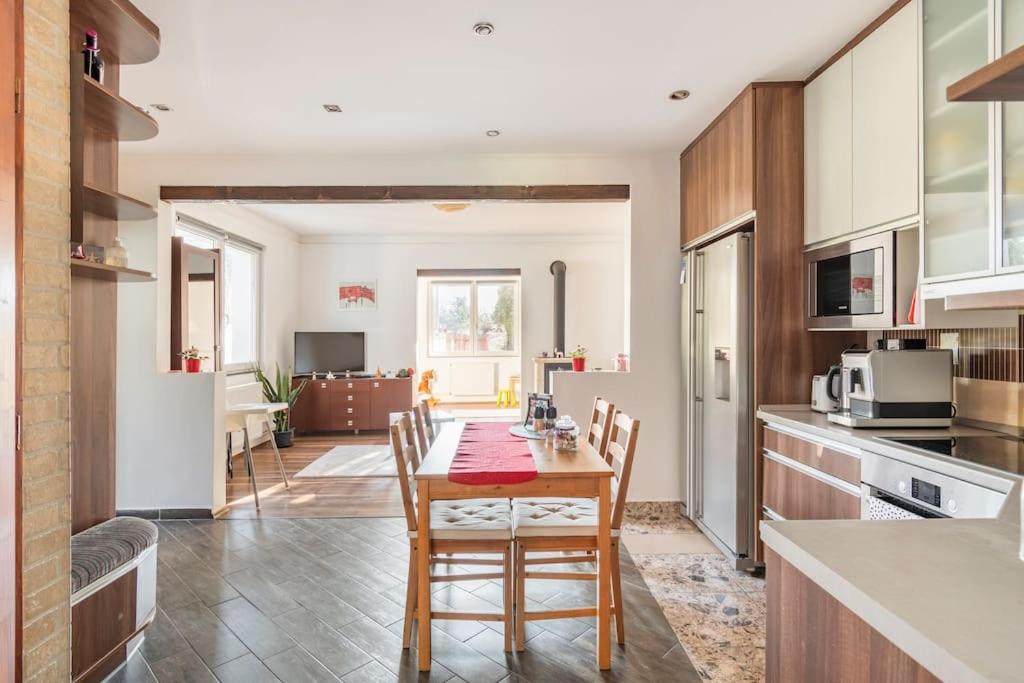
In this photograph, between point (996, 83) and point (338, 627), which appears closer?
point (996, 83)

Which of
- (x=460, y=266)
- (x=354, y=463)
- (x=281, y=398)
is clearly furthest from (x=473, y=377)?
(x=354, y=463)

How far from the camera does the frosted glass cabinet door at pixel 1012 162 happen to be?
1.62 metres

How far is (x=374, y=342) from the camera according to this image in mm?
7535

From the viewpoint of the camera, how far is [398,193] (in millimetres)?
3885

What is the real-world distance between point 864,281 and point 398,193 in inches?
115

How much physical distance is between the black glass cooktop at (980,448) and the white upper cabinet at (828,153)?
99 centimetres

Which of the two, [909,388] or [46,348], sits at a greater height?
[46,348]

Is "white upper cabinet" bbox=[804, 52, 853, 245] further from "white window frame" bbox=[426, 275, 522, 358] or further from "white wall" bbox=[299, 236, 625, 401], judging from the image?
"white window frame" bbox=[426, 275, 522, 358]

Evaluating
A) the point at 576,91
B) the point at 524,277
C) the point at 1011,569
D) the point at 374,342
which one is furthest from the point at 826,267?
the point at 374,342

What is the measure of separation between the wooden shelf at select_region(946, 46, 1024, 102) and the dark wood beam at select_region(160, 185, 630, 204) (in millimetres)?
2975

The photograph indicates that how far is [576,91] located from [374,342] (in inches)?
211

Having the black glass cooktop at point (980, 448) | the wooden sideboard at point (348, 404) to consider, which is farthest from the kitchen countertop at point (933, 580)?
the wooden sideboard at point (348, 404)

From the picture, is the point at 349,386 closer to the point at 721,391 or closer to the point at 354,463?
the point at 354,463

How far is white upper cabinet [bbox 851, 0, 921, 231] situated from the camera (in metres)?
2.07
